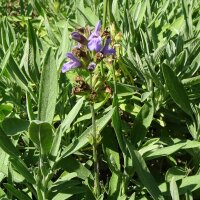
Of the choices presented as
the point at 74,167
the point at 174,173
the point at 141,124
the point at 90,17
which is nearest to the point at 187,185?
the point at 174,173

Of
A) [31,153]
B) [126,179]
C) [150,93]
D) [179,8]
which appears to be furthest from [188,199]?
[179,8]

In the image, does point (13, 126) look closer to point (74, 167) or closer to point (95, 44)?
point (74, 167)

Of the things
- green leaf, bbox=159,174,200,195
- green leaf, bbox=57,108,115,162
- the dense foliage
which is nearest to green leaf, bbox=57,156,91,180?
the dense foliage

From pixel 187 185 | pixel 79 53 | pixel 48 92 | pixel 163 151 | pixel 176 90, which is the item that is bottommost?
pixel 187 185

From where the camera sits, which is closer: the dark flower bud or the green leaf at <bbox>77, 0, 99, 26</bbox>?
the dark flower bud

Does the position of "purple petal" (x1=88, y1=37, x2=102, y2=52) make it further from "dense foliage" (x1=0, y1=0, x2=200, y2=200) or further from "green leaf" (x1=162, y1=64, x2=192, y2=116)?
"green leaf" (x1=162, y1=64, x2=192, y2=116)

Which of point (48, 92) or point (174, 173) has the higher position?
point (48, 92)

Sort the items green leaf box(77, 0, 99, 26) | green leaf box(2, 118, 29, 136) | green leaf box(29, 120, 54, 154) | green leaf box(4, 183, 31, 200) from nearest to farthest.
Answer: green leaf box(29, 120, 54, 154) → green leaf box(4, 183, 31, 200) → green leaf box(2, 118, 29, 136) → green leaf box(77, 0, 99, 26)
